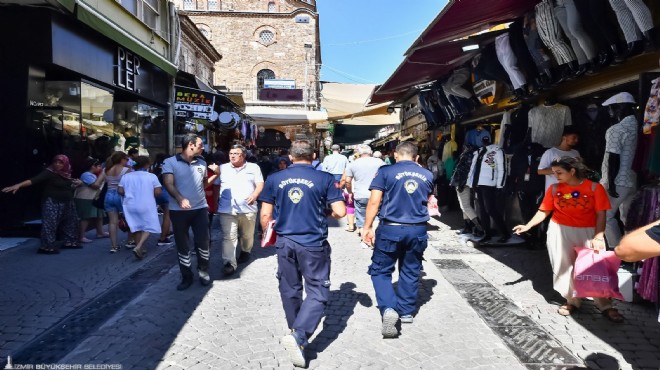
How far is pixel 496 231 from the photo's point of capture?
27.1ft

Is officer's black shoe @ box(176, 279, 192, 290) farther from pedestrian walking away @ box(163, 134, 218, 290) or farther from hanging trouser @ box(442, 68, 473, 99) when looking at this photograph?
hanging trouser @ box(442, 68, 473, 99)

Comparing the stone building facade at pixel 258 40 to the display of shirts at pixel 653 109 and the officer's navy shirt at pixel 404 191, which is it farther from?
the display of shirts at pixel 653 109

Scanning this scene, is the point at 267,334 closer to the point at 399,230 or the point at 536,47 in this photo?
the point at 399,230

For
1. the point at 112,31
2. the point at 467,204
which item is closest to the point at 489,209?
the point at 467,204

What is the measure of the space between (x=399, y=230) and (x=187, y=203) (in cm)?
250

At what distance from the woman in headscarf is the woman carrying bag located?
6718 millimetres

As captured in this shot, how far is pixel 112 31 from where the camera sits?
344 inches

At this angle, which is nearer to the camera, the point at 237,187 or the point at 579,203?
the point at 579,203

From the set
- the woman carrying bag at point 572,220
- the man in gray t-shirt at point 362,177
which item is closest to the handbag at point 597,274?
the woman carrying bag at point 572,220

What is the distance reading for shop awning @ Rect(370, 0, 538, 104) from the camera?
5530mm

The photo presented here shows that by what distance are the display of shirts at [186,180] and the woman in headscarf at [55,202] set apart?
285cm

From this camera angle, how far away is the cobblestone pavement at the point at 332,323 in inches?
140

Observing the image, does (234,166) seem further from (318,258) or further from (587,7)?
(587,7)

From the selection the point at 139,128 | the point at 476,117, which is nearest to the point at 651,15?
the point at 476,117
